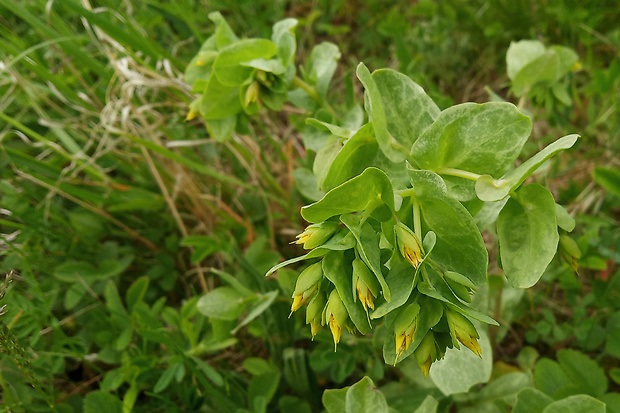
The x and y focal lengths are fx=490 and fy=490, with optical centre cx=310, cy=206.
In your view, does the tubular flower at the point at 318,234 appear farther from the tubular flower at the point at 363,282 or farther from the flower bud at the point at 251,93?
the flower bud at the point at 251,93

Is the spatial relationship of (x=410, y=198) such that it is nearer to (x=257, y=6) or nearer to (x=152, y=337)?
(x=152, y=337)

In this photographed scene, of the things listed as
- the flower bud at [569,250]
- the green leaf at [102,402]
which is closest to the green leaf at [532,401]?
the flower bud at [569,250]

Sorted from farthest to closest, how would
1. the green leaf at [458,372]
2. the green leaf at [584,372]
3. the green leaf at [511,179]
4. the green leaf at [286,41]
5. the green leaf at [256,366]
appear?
the green leaf at [256,366] < the green leaf at [286,41] < the green leaf at [584,372] < the green leaf at [458,372] < the green leaf at [511,179]

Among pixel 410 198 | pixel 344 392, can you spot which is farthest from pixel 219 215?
pixel 410 198

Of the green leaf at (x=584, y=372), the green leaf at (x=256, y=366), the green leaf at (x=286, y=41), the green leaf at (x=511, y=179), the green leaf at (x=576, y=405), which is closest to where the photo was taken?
the green leaf at (x=511, y=179)

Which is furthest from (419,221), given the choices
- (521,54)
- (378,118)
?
(521,54)

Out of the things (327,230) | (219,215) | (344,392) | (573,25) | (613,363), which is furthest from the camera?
(573,25)

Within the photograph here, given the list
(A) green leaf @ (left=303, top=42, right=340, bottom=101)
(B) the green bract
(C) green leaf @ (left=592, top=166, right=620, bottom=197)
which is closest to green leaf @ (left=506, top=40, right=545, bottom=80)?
(C) green leaf @ (left=592, top=166, right=620, bottom=197)
